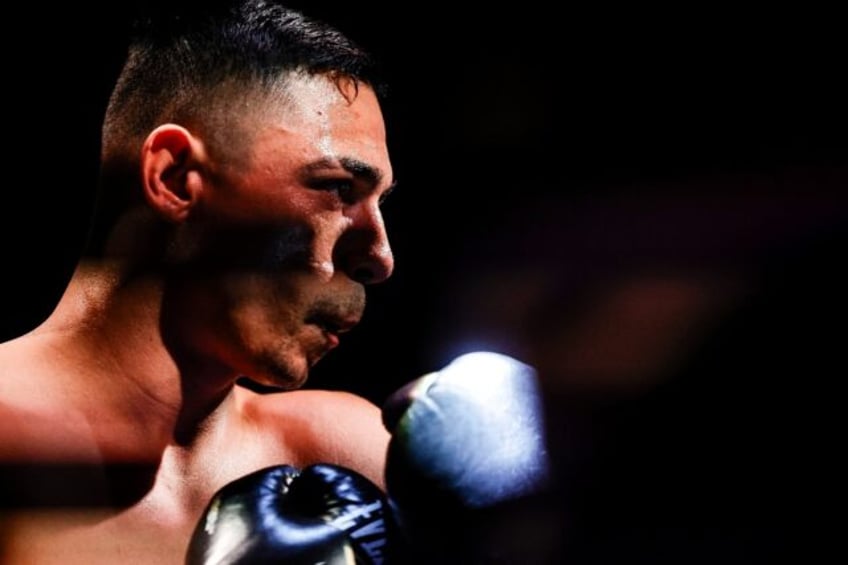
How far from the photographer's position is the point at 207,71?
60.7 inches

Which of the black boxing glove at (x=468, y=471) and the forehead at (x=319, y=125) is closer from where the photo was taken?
the black boxing glove at (x=468, y=471)

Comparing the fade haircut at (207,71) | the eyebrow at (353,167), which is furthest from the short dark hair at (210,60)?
the eyebrow at (353,167)

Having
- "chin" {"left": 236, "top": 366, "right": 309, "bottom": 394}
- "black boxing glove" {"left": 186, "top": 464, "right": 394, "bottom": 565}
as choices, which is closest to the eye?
"chin" {"left": 236, "top": 366, "right": 309, "bottom": 394}

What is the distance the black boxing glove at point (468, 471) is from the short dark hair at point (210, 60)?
620 mm

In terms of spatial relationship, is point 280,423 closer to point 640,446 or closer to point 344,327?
point 344,327

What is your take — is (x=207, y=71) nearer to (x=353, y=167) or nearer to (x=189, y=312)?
(x=353, y=167)

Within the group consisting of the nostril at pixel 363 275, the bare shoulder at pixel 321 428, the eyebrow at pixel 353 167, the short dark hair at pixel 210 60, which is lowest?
the bare shoulder at pixel 321 428

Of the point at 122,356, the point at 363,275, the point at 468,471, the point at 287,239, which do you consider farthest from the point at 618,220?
the point at 122,356

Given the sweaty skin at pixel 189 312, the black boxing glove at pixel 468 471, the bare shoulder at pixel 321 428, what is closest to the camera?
the black boxing glove at pixel 468 471

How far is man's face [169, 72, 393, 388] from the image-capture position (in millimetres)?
1495

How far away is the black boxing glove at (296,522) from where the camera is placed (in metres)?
1.30

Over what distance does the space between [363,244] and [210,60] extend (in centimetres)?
42

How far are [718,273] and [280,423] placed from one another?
972 millimetres

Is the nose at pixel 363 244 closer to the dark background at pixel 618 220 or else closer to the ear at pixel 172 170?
the ear at pixel 172 170
